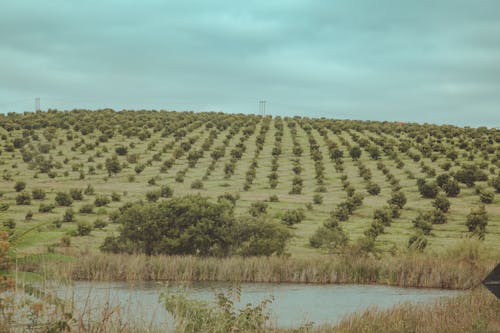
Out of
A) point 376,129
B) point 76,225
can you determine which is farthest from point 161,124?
point 76,225

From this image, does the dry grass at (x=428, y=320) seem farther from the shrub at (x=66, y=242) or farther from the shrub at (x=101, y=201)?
the shrub at (x=101, y=201)

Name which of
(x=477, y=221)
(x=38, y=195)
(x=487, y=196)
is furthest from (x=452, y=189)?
(x=38, y=195)

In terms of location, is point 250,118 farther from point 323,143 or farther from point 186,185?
point 186,185

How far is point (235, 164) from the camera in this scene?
70.8m

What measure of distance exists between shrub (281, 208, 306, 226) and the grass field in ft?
1.92

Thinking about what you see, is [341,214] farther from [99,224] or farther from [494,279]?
[494,279]

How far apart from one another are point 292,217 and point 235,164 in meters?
29.4

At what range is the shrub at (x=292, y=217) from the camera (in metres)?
41.7

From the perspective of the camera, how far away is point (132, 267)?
26062 millimetres

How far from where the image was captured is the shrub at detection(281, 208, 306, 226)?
41.7 meters

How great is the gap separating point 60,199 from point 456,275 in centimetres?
3196

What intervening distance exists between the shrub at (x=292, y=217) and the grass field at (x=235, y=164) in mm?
587

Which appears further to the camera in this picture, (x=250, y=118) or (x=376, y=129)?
(x=250, y=118)

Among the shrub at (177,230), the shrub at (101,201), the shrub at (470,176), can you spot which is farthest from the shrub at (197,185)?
the shrub at (177,230)
